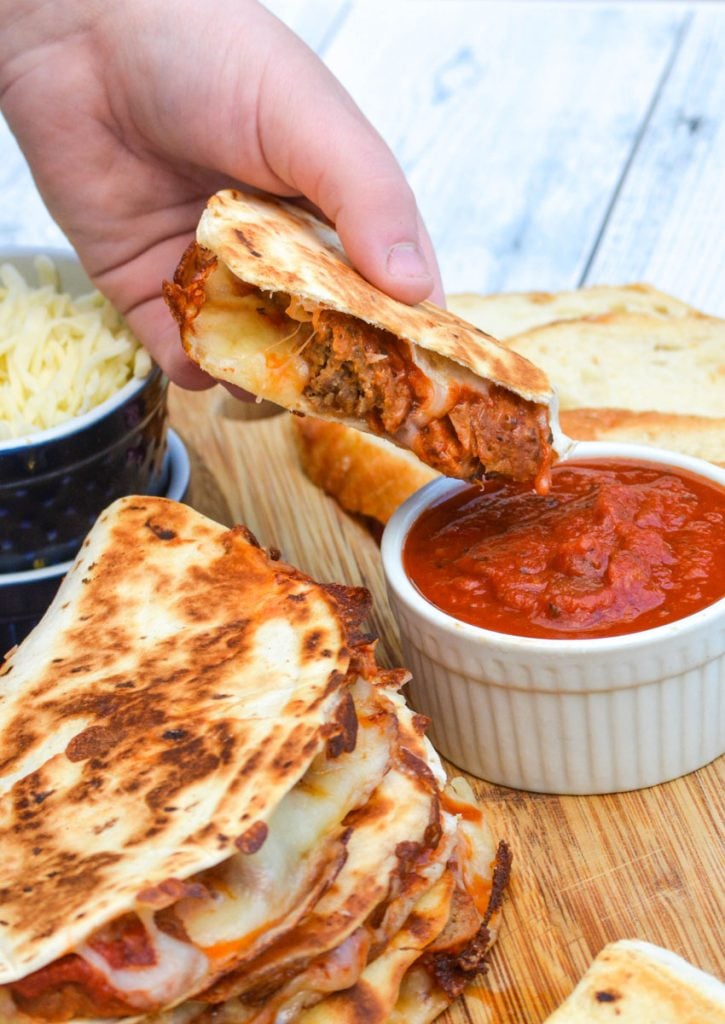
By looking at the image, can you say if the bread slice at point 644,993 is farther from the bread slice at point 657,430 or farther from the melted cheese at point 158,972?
the bread slice at point 657,430

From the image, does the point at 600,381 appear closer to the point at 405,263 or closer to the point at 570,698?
the point at 405,263

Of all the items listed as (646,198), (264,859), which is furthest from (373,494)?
(646,198)

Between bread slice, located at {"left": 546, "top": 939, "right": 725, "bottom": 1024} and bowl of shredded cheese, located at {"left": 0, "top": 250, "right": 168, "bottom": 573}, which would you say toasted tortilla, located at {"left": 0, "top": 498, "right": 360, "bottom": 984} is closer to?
bowl of shredded cheese, located at {"left": 0, "top": 250, "right": 168, "bottom": 573}

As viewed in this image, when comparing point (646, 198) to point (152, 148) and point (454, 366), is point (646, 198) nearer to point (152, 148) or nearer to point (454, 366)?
point (152, 148)

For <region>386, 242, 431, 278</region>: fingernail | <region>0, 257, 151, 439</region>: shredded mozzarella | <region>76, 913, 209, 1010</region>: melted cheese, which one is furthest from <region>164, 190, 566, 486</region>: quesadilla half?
<region>76, 913, 209, 1010</region>: melted cheese

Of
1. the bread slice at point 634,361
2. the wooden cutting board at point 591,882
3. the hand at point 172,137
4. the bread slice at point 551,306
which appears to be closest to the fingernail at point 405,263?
the hand at point 172,137

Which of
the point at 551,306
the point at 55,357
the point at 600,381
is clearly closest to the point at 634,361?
the point at 600,381

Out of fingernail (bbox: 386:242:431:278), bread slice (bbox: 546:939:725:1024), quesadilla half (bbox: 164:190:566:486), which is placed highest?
fingernail (bbox: 386:242:431:278)
